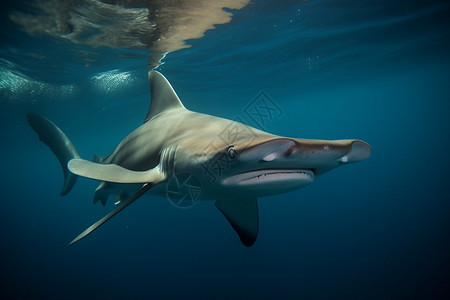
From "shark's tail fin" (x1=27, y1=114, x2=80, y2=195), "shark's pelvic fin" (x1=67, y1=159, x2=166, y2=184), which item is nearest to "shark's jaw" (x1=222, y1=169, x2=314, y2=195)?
"shark's pelvic fin" (x1=67, y1=159, x2=166, y2=184)

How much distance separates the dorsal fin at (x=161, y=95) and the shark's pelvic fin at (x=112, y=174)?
6.70ft

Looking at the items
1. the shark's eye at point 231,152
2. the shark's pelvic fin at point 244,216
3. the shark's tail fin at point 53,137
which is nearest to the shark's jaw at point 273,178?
the shark's eye at point 231,152

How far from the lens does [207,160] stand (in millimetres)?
2311

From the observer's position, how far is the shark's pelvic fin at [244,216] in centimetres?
419

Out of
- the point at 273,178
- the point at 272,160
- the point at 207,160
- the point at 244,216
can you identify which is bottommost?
the point at 244,216

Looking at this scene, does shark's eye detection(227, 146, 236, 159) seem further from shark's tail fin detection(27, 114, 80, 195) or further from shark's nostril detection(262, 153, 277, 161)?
shark's tail fin detection(27, 114, 80, 195)

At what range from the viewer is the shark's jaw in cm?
208

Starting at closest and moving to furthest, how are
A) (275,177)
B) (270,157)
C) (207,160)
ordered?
(270,157)
(275,177)
(207,160)

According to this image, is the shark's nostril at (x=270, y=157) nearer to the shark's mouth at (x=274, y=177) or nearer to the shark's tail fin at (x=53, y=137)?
the shark's mouth at (x=274, y=177)

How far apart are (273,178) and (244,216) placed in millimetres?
2403

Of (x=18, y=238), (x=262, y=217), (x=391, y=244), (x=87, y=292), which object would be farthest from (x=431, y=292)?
(x=18, y=238)

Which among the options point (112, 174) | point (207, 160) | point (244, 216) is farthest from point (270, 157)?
point (244, 216)

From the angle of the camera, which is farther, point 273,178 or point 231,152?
point 273,178

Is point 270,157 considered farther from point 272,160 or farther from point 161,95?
point 161,95
